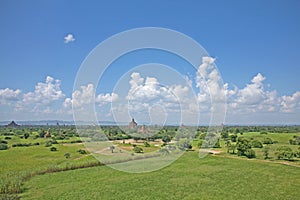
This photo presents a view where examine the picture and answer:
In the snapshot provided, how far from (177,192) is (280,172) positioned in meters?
12.3

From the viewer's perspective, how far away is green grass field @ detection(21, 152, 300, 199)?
18734 mm

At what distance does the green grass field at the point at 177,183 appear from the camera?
738 inches

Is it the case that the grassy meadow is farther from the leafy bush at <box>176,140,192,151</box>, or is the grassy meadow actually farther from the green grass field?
the leafy bush at <box>176,140,192,151</box>

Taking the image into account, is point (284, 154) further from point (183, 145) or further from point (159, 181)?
point (159, 181)

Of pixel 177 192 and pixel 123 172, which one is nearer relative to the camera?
pixel 177 192

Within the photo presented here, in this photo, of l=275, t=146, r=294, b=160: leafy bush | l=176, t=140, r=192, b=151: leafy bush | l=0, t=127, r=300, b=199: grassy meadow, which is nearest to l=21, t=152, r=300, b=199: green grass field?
l=0, t=127, r=300, b=199: grassy meadow

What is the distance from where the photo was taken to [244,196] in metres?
18.3

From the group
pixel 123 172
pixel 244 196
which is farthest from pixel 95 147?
pixel 244 196

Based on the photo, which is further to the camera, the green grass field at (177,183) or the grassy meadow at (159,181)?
the grassy meadow at (159,181)

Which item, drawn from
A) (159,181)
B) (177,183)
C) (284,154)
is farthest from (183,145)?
(177,183)

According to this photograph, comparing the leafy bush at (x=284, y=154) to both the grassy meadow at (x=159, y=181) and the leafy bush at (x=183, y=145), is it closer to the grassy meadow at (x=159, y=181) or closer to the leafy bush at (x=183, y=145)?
the grassy meadow at (x=159, y=181)

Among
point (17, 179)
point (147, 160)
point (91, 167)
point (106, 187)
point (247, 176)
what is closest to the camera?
point (106, 187)

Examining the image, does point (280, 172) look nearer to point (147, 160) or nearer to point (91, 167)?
point (147, 160)

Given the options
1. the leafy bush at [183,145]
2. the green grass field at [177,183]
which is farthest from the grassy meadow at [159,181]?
the leafy bush at [183,145]
